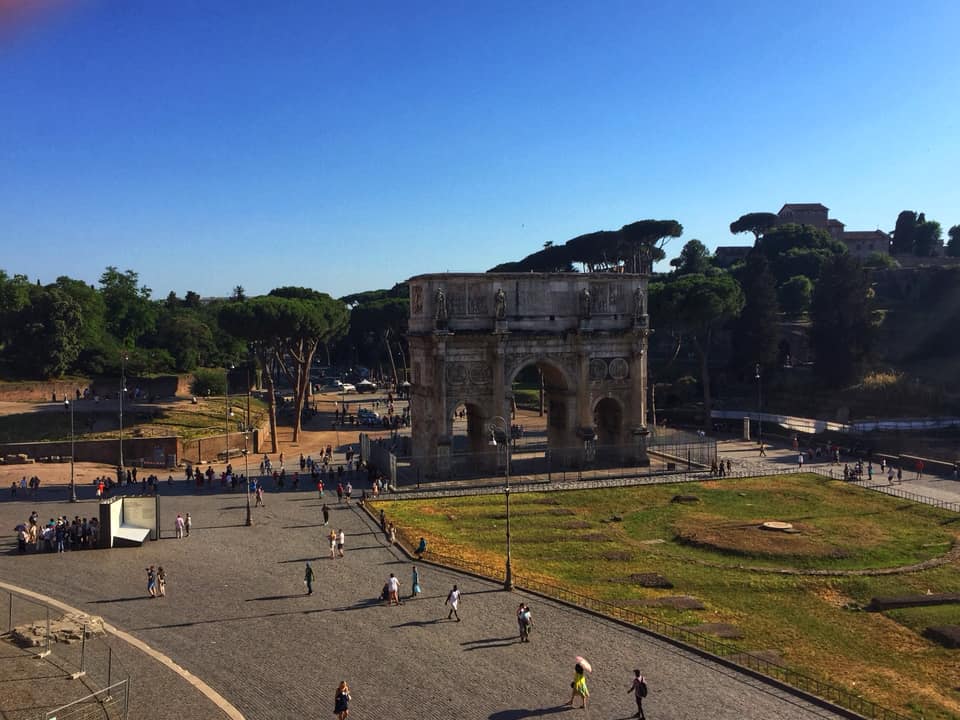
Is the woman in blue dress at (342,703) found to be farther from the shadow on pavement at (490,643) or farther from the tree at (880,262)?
the tree at (880,262)

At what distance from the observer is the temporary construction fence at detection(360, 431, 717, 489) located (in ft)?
142

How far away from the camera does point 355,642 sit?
21.2 meters

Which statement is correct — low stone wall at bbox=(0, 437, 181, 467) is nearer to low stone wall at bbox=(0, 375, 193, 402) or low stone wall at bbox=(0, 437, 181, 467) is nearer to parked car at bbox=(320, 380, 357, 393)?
low stone wall at bbox=(0, 375, 193, 402)

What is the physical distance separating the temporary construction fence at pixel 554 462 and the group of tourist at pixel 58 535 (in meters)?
14.9

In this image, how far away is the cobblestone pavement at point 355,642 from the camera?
17672 mm

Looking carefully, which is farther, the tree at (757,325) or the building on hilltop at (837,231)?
the building on hilltop at (837,231)

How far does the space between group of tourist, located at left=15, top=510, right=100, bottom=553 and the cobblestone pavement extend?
63 centimetres

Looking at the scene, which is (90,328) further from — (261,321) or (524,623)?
(524,623)

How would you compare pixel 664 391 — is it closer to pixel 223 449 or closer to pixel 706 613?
pixel 223 449

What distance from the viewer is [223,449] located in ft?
171

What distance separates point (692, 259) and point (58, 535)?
96.7 metres

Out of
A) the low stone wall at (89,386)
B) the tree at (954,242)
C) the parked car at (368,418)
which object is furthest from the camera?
the tree at (954,242)

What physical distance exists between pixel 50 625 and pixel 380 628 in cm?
872

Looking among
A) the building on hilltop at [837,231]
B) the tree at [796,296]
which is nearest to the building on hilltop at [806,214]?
the building on hilltop at [837,231]
